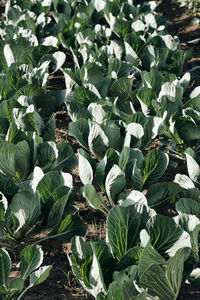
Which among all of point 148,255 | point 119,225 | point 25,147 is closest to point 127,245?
point 119,225

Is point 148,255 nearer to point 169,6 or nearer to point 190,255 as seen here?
point 190,255

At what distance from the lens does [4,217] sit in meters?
2.34

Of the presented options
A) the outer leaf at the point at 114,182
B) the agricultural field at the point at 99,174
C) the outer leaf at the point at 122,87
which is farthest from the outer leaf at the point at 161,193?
the outer leaf at the point at 122,87

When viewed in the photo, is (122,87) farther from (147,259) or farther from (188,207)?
(147,259)

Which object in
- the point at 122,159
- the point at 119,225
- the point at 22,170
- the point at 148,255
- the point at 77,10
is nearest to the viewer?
the point at 148,255

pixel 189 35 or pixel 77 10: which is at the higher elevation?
pixel 77 10

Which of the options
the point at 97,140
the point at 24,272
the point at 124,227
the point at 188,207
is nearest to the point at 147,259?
the point at 124,227

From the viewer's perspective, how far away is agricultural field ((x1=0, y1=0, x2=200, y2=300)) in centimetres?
206

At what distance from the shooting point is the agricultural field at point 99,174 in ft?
6.76

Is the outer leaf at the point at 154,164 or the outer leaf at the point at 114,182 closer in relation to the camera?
the outer leaf at the point at 114,182

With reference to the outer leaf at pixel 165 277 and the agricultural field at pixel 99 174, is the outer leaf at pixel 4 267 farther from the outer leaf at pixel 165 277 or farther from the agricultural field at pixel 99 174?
the outer leaf at pixel 165 277

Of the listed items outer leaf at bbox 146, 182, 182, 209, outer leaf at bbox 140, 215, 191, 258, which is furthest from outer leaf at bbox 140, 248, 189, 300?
outer leaf at bbox 146, 182, 182, 209

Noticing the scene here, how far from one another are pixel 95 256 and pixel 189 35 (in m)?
4.01

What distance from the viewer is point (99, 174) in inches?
103
